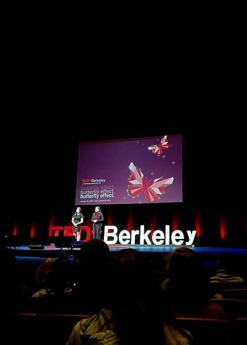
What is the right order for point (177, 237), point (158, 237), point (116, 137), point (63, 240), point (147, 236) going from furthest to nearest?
point (116, 137)
point (147, 236)
point (158, 237)
point (177, 237)
point (63, 240)

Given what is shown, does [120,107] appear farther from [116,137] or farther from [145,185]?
[145,185]

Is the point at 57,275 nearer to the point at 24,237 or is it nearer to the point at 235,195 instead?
the point at 235,195

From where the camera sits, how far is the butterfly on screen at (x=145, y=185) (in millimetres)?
9578

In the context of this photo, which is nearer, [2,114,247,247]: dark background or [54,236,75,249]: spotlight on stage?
[54,236,75,249]: spotlight on stage

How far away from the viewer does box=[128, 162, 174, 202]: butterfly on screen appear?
31.4ft

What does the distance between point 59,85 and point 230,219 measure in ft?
18.8

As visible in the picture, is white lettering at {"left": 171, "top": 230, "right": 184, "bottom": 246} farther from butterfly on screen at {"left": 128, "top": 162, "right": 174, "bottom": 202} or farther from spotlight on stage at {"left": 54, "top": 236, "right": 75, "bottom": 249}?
spotlight on stage at {"left": 54, "top": 236, "right": 75, "bottom": 249}

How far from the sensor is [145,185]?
384 inches

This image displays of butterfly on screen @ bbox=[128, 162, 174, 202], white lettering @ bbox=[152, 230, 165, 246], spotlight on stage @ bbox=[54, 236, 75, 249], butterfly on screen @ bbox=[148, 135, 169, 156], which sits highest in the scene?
butterfly on screen @ bbox=[148, 135, 169, 156]

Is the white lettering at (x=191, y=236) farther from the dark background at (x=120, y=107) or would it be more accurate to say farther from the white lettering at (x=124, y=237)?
the white lettering at (x=124, y=237)

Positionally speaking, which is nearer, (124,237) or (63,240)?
(63,240)

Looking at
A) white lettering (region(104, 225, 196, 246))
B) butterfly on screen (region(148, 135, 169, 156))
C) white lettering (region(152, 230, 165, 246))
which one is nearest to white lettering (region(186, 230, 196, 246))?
→ white lettering (region(104, 225, 196, 246))

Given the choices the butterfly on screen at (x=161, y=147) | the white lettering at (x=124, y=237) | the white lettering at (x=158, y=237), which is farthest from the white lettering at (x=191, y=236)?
the butterfly on screen at (x=161, y=147)

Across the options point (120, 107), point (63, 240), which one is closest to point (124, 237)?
point (63, 240)
